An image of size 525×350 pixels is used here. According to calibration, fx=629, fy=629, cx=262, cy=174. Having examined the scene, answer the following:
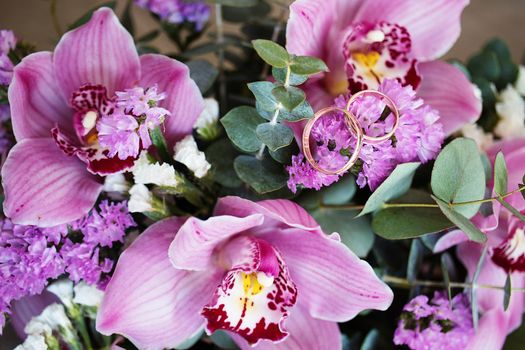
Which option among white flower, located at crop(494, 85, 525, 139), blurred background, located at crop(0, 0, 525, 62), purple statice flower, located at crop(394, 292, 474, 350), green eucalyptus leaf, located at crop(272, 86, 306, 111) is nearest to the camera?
green eucalyptus leaf, located at crop(272, 86, 306, 111)

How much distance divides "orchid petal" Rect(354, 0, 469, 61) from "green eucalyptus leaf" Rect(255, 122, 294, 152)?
15cm

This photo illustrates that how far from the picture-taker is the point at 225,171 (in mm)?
489

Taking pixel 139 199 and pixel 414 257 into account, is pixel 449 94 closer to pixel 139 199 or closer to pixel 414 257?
pixel 414 257

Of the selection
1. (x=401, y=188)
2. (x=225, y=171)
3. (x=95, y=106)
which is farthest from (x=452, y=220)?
(x=95, y=106)

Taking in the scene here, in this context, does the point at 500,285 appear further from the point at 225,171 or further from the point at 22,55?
the point at 22,55

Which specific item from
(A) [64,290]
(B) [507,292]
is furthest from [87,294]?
(B) [507,292]

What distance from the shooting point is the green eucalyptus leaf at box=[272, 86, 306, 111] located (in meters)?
0.40

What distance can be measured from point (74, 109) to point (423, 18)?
297mm

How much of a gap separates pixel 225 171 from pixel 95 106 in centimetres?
11

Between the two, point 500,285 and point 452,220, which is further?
point 500,285

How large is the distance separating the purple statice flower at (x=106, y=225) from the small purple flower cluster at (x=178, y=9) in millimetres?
225

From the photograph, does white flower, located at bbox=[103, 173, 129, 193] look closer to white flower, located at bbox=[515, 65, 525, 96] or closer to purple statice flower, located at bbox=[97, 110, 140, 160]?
purple statice flower, located at bbox=[97, 110, 140, 160]

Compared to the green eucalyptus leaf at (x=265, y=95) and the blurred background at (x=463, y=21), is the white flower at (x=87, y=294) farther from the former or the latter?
the blurred background at (x=463, y=21)

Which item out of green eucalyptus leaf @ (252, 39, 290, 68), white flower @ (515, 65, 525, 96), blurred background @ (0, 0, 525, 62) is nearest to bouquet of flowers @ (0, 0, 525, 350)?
green eucalyptus leaf @ (252, 39, 290, 68)
